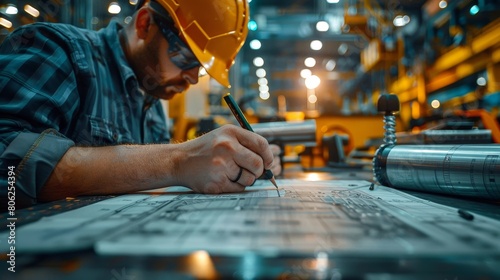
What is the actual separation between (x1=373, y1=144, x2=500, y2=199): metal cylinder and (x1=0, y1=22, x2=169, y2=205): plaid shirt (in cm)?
87

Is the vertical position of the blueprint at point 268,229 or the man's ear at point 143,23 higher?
the man's ear at point 143,23

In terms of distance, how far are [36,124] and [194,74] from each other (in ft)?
2.28

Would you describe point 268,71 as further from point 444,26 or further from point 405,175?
point 405,175

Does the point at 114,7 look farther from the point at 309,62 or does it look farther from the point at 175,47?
the point at 309,62

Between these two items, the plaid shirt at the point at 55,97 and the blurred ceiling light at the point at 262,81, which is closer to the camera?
the plaid shirt at the point at 55,97

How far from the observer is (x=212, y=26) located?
4.12ft

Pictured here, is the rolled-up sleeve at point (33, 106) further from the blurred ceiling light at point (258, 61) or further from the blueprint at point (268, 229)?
the blurred ceiling light at point (258, 61)

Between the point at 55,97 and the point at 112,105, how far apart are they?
15.1 inches

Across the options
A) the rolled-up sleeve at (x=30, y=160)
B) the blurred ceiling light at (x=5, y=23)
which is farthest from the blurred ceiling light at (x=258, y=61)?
the rolled-up sleeve at (x=30, y=160)

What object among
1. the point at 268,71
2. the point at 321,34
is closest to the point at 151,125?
the point at 321,34

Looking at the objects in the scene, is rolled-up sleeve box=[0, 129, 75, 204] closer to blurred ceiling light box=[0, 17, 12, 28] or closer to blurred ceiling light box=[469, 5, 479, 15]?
blurred ceiling light box=[0, 17, 12, 28]

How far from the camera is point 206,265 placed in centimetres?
32

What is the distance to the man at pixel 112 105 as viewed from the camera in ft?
2.44

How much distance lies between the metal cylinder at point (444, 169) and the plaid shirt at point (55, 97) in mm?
866
